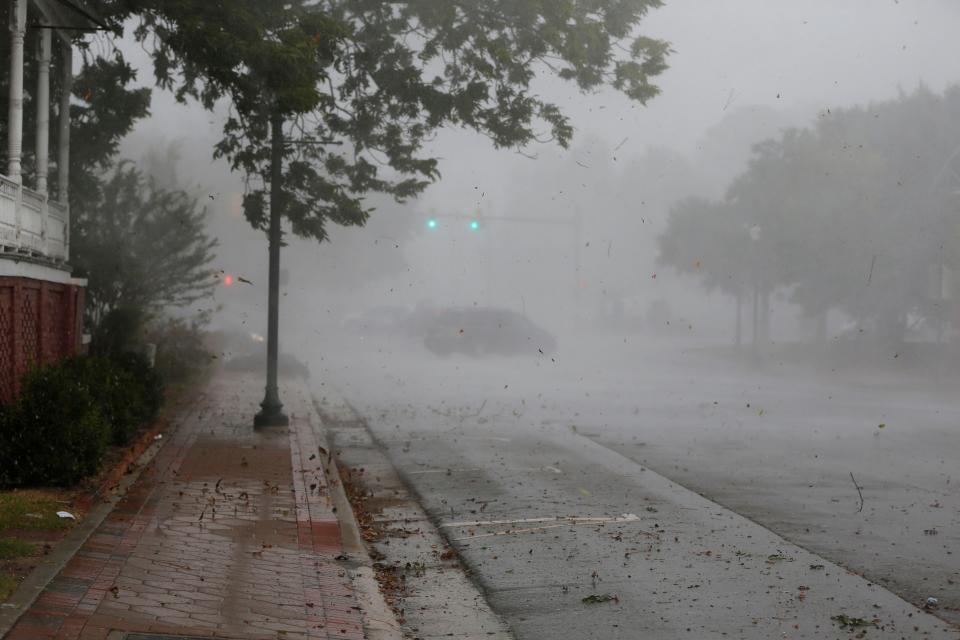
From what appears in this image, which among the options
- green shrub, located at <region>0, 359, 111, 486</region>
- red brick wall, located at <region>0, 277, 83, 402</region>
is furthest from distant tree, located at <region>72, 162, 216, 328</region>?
green shrub, located at <region>0, 359, 111, 486</region>

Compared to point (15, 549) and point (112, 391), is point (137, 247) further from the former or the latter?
point (15, 549)

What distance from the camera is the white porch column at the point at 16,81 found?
13.6m

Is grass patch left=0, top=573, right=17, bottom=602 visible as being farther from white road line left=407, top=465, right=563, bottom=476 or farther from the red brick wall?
white road line left=407, top=465, right=563, bottom=476

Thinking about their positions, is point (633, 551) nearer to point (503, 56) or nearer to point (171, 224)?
point (503, 56)

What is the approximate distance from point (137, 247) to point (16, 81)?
11131 mm

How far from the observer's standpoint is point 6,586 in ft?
21.6

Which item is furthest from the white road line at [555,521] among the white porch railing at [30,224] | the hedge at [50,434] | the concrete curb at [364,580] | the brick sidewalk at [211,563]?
the white porch railing at [30,224]

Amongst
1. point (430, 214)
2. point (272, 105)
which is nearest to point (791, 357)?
point (430, 214)

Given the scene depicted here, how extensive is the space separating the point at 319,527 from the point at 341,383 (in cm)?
2037

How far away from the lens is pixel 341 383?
97.2 ft

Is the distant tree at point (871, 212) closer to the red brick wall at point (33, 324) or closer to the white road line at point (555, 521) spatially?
the white road line at point (555, 521)

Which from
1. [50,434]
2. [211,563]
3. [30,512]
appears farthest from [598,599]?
[50,434]

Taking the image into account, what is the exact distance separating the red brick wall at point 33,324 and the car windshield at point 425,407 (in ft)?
0.20

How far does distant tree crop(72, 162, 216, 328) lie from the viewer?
22.1 metres
